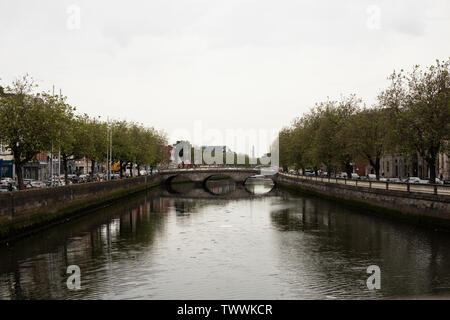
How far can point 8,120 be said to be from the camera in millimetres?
40094

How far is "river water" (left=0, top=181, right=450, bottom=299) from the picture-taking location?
20.5 metres

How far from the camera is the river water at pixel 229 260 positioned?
2055cm

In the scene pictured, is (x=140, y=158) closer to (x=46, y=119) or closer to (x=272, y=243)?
(x=46, y=119)

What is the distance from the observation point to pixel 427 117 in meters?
46.0

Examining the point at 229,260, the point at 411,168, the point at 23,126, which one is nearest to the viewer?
the point at 229,260

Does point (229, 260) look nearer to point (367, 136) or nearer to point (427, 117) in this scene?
point (427, 117)

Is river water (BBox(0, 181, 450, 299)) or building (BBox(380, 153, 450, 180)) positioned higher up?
building (BBox(380, 153, 450, 180))

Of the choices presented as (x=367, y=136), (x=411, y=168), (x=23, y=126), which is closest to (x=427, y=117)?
(x=367, y=136)

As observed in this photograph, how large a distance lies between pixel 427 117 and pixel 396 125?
3.37 meters

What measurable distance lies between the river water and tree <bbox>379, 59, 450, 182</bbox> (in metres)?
8.85

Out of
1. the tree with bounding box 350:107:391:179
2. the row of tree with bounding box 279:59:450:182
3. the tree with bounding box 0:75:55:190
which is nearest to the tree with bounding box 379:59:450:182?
the row of tree with bounding box 279:59:450:182

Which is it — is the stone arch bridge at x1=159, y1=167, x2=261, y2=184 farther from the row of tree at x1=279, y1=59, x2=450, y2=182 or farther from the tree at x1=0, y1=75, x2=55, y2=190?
the tree at x1=0, y1=75, x2=55, y2=190
